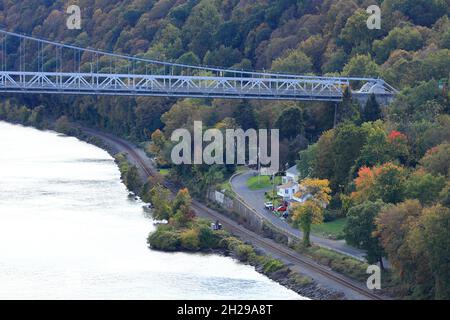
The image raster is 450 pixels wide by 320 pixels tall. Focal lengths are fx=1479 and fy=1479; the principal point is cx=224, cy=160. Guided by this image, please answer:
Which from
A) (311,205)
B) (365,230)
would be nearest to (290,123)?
(311,205)

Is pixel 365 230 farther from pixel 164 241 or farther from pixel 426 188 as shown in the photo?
pixel 164 241

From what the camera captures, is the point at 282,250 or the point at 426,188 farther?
the point at 282,250

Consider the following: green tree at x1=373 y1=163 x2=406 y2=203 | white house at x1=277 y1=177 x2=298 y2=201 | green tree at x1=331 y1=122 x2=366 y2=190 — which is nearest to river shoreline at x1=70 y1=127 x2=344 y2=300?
green tree at x1=373 y1=163 x2=406 y2=203

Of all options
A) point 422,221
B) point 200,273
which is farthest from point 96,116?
point 422,221

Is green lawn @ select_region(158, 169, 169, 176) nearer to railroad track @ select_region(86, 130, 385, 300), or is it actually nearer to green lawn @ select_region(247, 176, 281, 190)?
railroad track @ select_region(86, 130, 385, 300)

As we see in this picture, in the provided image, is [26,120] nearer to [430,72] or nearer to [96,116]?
[96,116]

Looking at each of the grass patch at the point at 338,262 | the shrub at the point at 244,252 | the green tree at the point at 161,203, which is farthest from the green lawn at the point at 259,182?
the grass patch at the point at 338,262
